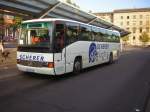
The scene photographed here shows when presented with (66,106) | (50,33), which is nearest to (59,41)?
(50,33)

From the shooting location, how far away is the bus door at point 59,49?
1166cm

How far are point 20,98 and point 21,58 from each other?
4.24m

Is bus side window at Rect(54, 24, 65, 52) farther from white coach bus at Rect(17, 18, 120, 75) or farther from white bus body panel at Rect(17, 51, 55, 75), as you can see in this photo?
white bus body panel at Rect(17, 51, 55, 75)

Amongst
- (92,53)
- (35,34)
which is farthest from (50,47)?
(92,53)

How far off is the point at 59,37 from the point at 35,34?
1.09 meters

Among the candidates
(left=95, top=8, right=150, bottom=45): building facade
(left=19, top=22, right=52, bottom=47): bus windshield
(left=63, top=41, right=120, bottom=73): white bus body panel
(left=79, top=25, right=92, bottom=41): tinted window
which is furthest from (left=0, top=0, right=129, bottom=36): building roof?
(left=95, top=8, right=150, bottom=45): building facade

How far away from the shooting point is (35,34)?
12.1 meters

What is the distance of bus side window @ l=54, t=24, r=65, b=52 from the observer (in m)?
11.7

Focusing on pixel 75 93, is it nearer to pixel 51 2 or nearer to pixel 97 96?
pixel 97 96

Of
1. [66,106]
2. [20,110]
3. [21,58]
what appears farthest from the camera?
[21,58]

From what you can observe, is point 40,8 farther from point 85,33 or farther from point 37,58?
point 37,58

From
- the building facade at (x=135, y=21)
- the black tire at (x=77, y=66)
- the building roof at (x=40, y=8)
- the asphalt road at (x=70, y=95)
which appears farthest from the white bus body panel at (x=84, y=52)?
the building facade at (x=135, y=21)

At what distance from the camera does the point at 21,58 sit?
485 inches

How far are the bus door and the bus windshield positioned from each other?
343 mm
